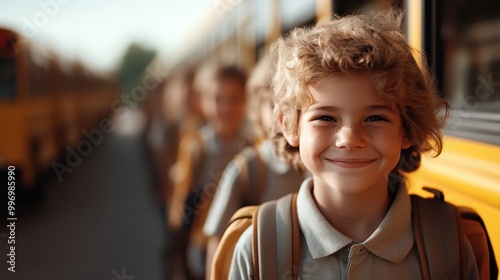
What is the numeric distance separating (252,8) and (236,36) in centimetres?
45

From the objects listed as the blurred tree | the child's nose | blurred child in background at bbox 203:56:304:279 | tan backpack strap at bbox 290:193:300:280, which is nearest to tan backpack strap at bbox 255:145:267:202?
blurred child in background at bbox 203:56:304:279

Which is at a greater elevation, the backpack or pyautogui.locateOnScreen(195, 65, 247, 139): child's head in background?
pyautogui.locateOnScreen(195, 65, 247, 139): child's head in background

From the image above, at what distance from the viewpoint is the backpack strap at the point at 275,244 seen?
1.22 meters

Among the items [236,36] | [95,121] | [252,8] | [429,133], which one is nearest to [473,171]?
[429,133]

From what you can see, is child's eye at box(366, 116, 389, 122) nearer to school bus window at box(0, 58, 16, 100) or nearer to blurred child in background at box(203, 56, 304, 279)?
blurred child in background at box(203, 56, 304, 279)

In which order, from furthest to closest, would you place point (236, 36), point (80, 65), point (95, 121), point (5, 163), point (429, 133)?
point (95, 121), point (80, 65), point (5, 163), point (236, 36), point (429, 133)

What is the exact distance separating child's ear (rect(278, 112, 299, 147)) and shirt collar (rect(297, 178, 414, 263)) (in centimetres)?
12

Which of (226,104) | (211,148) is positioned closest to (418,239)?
(211,148)

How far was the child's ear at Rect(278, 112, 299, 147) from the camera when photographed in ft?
4.43

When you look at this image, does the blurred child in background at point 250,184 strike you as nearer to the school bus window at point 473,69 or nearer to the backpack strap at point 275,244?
the school bus window at point 473,69

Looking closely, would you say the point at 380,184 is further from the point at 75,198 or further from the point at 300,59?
the point at 75,198

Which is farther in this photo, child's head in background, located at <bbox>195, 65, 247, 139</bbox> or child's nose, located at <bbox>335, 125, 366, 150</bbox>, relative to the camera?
child's head in background, located at <bbox>195, 65, 247, 139</bbox>

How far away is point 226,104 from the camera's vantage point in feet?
10.9

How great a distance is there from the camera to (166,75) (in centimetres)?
910
